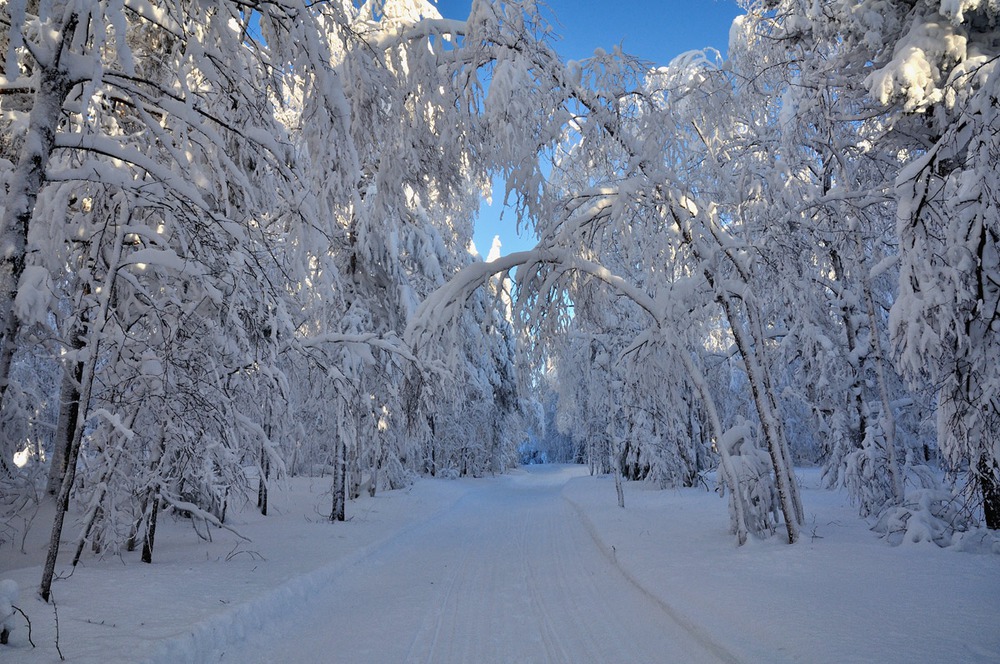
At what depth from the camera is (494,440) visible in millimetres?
35000

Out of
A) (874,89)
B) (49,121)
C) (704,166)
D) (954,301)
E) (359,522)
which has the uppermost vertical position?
(704,166)

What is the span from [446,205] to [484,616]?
5320mm

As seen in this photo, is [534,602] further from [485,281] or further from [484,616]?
[485,281]

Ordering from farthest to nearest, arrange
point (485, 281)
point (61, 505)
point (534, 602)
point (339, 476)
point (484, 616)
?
1. point (339, 476)
2. point (485, 281)
3. point (534, 602)
4. point (484, 616)
5. point (61, 505)

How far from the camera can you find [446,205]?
26.3 feet

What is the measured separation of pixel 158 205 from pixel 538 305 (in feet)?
16.5

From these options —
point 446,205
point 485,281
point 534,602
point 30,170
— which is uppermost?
point 446,205

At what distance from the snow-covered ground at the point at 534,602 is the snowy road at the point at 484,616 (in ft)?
0.09

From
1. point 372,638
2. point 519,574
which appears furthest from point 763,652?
point 519,574

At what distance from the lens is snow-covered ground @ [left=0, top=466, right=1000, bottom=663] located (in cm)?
420

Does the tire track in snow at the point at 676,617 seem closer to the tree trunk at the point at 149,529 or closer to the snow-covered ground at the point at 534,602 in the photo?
the snow-covered ground at the point at 534,602

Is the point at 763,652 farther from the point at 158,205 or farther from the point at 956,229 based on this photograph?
the point at 158,205

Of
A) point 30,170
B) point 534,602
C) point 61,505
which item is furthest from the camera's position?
point 534,602

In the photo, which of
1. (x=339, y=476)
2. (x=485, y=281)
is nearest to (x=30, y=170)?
(x=485, y=281)
